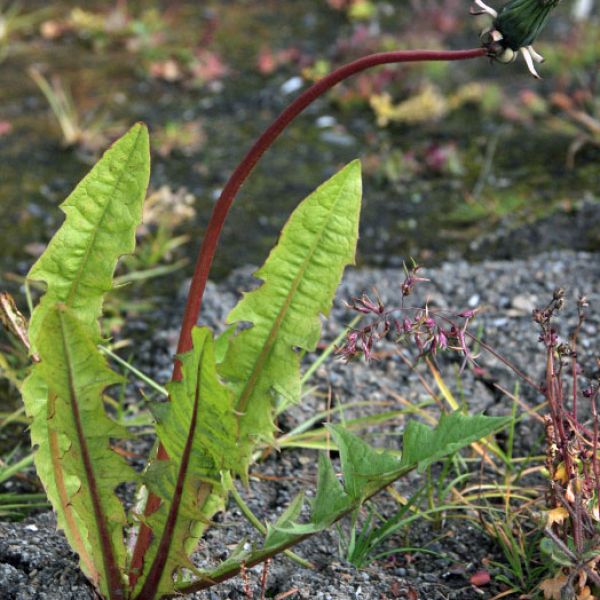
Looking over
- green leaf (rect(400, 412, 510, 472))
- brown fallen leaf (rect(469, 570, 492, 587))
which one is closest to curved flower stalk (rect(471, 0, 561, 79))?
green leaf (rect(400, 412, 510, 472))

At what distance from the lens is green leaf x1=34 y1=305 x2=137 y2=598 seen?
55.4 inches

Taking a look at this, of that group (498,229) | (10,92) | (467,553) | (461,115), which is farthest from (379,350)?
(10,92)

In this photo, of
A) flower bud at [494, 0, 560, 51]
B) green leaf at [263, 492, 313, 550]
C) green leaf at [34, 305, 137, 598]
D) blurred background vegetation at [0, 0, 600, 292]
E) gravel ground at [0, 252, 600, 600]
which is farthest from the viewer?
blurred background vegetation at [0, 0, 600, 292]

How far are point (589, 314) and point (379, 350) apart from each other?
24.3 inches

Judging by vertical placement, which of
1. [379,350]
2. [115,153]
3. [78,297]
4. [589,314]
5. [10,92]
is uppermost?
[115,153]

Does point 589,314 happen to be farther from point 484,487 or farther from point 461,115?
point 461,115

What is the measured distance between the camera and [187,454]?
1.50m

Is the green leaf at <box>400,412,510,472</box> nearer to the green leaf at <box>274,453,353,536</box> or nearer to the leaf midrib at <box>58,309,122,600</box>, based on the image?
the green leaf at <box>274,453,353,536</box>

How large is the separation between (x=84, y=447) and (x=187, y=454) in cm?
17

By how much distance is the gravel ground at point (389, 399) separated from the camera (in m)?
1.79

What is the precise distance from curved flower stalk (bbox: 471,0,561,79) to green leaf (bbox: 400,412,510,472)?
0.54 meters

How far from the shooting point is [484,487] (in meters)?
2.09

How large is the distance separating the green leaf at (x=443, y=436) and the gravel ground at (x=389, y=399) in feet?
1.42

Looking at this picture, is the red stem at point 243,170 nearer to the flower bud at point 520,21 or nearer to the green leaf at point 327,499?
the flower bud at point 520,21
